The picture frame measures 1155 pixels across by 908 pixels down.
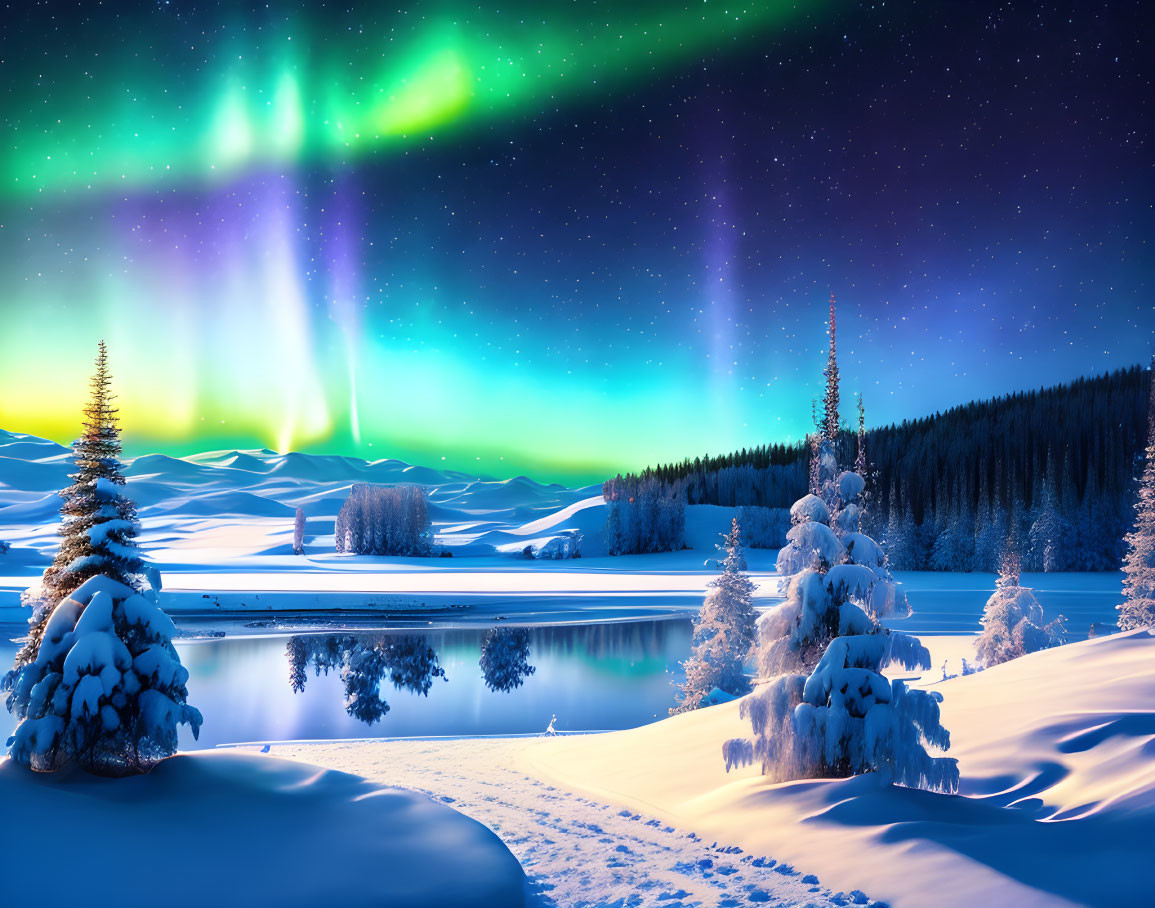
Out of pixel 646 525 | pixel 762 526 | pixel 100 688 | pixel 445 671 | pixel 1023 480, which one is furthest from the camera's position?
pixel 762 526

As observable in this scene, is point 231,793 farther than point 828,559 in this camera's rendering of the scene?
No

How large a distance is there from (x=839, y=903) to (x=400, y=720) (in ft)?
57.7

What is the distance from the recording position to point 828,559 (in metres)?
9.43

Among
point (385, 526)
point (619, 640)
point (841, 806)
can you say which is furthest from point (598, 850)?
point (385, 526)

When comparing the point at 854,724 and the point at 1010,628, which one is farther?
the point at 1010,628

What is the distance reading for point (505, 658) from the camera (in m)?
32.4

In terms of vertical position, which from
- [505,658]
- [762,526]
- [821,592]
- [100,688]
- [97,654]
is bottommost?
[505,658]

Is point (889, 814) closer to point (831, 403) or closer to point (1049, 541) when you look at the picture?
point (831, 403)

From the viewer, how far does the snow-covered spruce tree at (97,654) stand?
7426 millimetres

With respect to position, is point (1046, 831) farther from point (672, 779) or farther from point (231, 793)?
point (231, 793)

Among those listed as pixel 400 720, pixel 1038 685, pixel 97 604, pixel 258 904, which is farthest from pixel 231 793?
pixel 400 720

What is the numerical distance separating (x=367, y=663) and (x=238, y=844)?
83.7 feet

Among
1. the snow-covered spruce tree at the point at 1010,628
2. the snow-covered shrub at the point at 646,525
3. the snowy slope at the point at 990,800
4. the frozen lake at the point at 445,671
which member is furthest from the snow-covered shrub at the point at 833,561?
the snow-covered shrub at the point at 646,525

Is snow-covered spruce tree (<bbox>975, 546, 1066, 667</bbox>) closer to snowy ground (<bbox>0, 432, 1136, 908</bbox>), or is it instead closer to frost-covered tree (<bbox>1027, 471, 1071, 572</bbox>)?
snowy ground (<bbox>0, 432, 1136, 908</bbox>)
